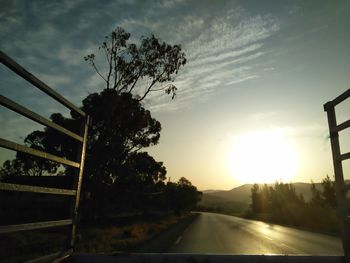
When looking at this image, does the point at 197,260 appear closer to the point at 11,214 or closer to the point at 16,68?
the point at 16,68

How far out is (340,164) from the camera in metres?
2.74

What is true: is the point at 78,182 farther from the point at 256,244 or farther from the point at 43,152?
the point at 256,244

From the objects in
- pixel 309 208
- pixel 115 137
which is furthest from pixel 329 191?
pixel 115 137

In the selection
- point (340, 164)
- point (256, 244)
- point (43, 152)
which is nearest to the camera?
point (43, 152)

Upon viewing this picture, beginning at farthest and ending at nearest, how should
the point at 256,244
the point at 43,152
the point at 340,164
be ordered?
the point at 256,244 → the point at 340,164 → the point at 43,152

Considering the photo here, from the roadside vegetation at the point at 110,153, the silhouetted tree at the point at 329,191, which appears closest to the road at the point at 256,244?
the roadside vegetation at the point at 110,153

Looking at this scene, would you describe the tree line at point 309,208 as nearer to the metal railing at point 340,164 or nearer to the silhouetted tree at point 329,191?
the silhouetted tree at point 329,191

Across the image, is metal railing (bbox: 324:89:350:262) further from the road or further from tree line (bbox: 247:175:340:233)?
tree line (bbox: 247:175:340:233)

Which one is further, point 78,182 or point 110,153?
point 110,153

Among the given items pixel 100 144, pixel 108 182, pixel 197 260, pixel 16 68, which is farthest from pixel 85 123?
pixel 108 182

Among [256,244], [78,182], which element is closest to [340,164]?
[78,182]

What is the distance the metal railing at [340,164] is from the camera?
100.0 inches

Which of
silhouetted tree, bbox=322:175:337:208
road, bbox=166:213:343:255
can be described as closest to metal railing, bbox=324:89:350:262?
road, bbox=166:213:343:255

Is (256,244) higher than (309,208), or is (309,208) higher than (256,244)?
(309,208)
